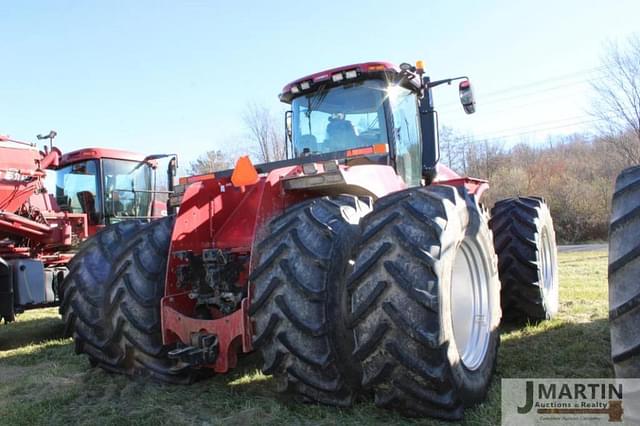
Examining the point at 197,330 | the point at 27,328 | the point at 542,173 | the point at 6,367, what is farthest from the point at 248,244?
the point at 542,173

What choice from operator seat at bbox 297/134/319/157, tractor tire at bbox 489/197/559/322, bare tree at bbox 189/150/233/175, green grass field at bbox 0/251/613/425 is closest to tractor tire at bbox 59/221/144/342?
green grass field at bbox 0/251/613/425

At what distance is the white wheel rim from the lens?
140 inches

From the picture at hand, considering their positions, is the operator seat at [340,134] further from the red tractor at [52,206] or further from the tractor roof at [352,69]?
the red tractor at [52,206]

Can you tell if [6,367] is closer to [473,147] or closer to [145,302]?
[145,302]

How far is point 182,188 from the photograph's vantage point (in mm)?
4293

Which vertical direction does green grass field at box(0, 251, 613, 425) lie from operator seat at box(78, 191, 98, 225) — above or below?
below

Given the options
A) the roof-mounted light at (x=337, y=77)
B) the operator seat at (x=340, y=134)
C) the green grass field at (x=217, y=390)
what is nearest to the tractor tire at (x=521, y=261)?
the green grass field at (x=217, y=390)

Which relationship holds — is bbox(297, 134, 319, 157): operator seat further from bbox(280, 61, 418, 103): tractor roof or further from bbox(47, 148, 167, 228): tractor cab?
bbox(47, 148, 167, 228): tractor cab

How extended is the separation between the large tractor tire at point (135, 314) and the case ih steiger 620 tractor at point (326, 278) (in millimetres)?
11

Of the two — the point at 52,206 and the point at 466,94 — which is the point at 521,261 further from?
the point at 52,206

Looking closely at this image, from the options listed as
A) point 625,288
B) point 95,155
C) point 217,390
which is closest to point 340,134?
point 217,390

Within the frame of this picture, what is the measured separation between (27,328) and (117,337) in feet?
14.3

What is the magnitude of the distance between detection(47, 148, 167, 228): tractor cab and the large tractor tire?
18.1 feet
